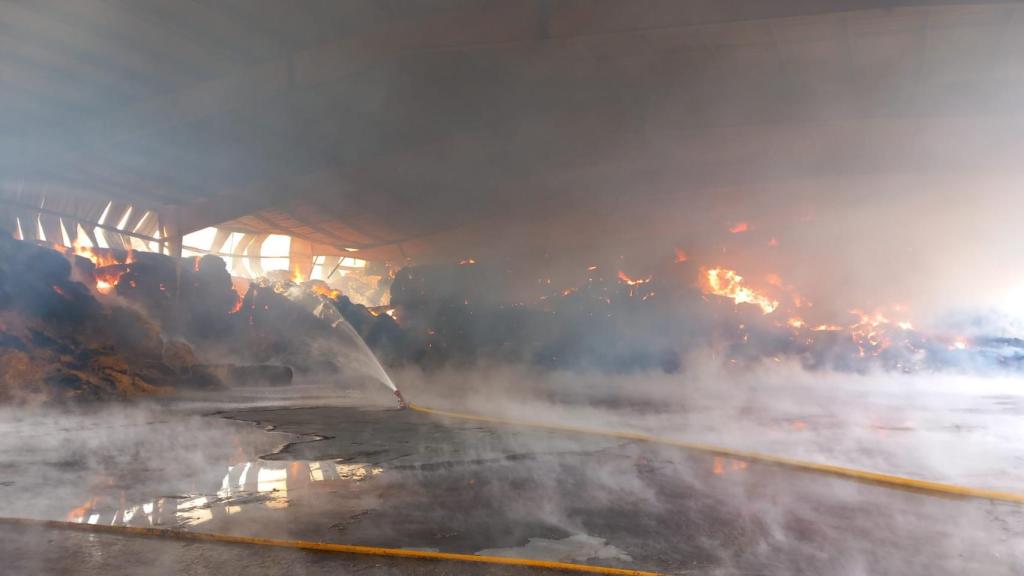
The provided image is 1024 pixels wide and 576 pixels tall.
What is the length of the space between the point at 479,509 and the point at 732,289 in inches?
538

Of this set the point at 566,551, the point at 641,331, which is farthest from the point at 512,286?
the point at 566,551

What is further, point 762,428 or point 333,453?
point 762,428

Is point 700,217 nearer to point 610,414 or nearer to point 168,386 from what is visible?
point 610,414

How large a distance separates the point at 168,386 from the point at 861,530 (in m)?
13.4

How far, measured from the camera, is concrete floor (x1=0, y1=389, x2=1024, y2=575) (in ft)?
9.32

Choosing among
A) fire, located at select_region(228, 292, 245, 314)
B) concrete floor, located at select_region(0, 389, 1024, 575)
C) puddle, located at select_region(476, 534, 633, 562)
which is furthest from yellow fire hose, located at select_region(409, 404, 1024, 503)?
fire, located at select_region(228, 292, 245, 314)

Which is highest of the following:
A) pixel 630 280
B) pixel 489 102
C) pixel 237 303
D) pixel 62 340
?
pixel 489 102

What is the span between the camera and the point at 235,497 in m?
3.96

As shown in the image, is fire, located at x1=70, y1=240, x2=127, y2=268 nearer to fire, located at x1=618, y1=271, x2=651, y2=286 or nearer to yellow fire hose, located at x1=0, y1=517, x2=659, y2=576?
fire, located at x1=618, y1=271, x2=651, y2=286

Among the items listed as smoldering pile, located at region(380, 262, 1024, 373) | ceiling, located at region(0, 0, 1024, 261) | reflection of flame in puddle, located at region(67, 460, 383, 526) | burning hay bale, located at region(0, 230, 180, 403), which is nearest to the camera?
reflection of flame in puddle, located at region(67, 460, 383, 526)

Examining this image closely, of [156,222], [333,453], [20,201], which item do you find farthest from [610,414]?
[20,201]

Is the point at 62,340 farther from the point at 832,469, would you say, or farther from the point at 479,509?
the point at 832,469

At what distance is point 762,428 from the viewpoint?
733cm

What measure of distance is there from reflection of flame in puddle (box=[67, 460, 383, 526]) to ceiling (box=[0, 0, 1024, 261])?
7.21 metres
